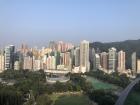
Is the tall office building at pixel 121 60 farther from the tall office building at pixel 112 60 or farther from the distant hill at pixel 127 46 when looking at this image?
the distant hill at pixel 127 46

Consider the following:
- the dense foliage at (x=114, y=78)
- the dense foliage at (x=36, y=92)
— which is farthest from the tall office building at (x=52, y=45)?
the dense foliage at (x=36, y=92)

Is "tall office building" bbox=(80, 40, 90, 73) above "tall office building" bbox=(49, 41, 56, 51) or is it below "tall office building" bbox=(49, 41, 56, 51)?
below

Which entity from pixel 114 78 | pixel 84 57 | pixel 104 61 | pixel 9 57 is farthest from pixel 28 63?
pixel 114 78

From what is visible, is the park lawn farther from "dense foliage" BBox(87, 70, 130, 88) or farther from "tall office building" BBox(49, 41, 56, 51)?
"tall office building" BBox(49, 41, 56, 51)

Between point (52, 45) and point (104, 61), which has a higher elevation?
point (52, 45)

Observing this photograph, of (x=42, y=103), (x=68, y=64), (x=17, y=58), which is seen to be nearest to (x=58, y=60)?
(x=68, y=64)

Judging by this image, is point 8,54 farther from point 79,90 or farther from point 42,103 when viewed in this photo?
point 42,103

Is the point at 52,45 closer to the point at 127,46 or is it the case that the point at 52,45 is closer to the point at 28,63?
the point at 28,63

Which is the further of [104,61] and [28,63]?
[28,63]

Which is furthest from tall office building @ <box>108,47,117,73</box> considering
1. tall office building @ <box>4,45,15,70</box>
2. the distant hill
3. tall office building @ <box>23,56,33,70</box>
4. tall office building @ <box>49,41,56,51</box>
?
tall office building @ <box>49,41,56,51</box>
